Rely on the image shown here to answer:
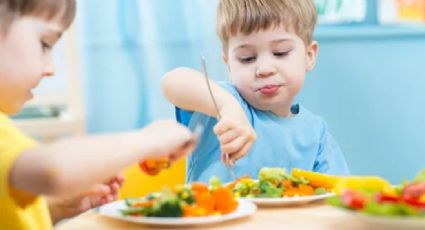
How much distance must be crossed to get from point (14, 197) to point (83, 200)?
0.25m

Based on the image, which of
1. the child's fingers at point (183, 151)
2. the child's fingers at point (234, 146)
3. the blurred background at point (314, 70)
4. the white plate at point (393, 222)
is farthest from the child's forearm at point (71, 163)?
the blurred background at point (314, 70)

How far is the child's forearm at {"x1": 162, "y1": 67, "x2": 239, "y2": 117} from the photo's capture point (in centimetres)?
133

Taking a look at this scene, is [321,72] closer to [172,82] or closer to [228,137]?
[172,82]

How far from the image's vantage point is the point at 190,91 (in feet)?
4.43

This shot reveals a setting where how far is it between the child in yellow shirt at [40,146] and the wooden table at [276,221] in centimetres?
6

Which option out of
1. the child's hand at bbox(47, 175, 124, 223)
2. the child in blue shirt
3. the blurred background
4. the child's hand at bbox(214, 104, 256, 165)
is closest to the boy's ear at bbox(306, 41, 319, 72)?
the child in blue shirt

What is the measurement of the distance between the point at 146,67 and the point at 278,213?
1.40 m

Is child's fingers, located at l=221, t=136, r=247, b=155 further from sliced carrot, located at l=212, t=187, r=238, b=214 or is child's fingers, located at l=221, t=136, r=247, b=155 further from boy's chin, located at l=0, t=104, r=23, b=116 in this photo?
boy's chin, located at l=0, t=104, r=23, b=116

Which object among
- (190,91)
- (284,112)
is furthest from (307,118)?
(190,91)

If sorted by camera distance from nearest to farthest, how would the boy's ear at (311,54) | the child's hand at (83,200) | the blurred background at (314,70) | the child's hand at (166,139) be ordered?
the child's hand at (166,139) < the child's hand at (83,200) < the boy's ear at (311,54) < the blurred background at (314,70)

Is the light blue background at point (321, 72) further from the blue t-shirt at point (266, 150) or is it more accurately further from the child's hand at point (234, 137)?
the child's hand at point (234, 137)

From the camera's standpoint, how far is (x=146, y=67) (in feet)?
7.73

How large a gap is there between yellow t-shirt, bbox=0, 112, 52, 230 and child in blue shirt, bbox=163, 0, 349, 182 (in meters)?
0.46

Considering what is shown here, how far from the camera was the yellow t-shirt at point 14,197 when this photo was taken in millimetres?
776
